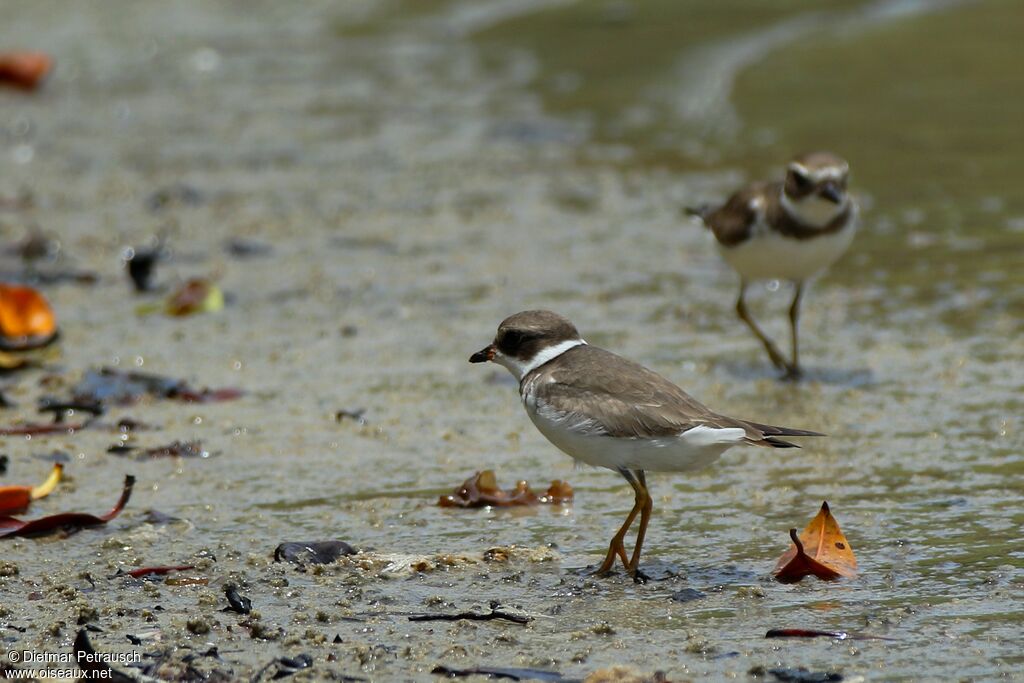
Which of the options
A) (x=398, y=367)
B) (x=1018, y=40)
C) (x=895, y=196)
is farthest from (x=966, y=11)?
(x=398, y=367)

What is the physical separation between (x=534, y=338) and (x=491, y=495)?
59 centimetres

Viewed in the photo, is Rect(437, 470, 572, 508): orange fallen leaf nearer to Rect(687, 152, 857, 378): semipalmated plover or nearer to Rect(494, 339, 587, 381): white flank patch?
Rect(494, 339, 587, 381): white flank patch

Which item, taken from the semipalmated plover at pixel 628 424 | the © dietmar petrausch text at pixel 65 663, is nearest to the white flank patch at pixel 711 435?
the semipalmated plover at pixel 628 424

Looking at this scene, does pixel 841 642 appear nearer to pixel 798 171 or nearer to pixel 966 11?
pixel 798 171

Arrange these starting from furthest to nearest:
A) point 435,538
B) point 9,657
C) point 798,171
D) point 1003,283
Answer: point 1003,283 < point 798,171 < point 435,538 < point 9,657

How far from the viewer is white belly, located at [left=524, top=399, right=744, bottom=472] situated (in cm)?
465

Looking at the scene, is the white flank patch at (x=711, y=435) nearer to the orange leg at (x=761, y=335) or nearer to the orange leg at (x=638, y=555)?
the orange leg at (x=638, y=555)

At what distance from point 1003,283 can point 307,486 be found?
4033mm

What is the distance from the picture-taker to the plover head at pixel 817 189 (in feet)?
23.1

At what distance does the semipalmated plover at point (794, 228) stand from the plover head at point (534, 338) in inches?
78.9

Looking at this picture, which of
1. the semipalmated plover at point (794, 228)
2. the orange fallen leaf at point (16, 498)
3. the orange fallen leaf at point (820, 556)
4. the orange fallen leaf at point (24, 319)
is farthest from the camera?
the orange fallen leaf at point (24, 319)

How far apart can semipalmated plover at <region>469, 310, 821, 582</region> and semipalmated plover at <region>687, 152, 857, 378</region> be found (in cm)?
219

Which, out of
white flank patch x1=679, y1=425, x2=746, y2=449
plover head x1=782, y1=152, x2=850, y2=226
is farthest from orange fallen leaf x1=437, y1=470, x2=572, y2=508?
plover head x1=782, y1=152, x2=850, y2=226

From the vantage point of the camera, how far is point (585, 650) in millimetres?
4098
